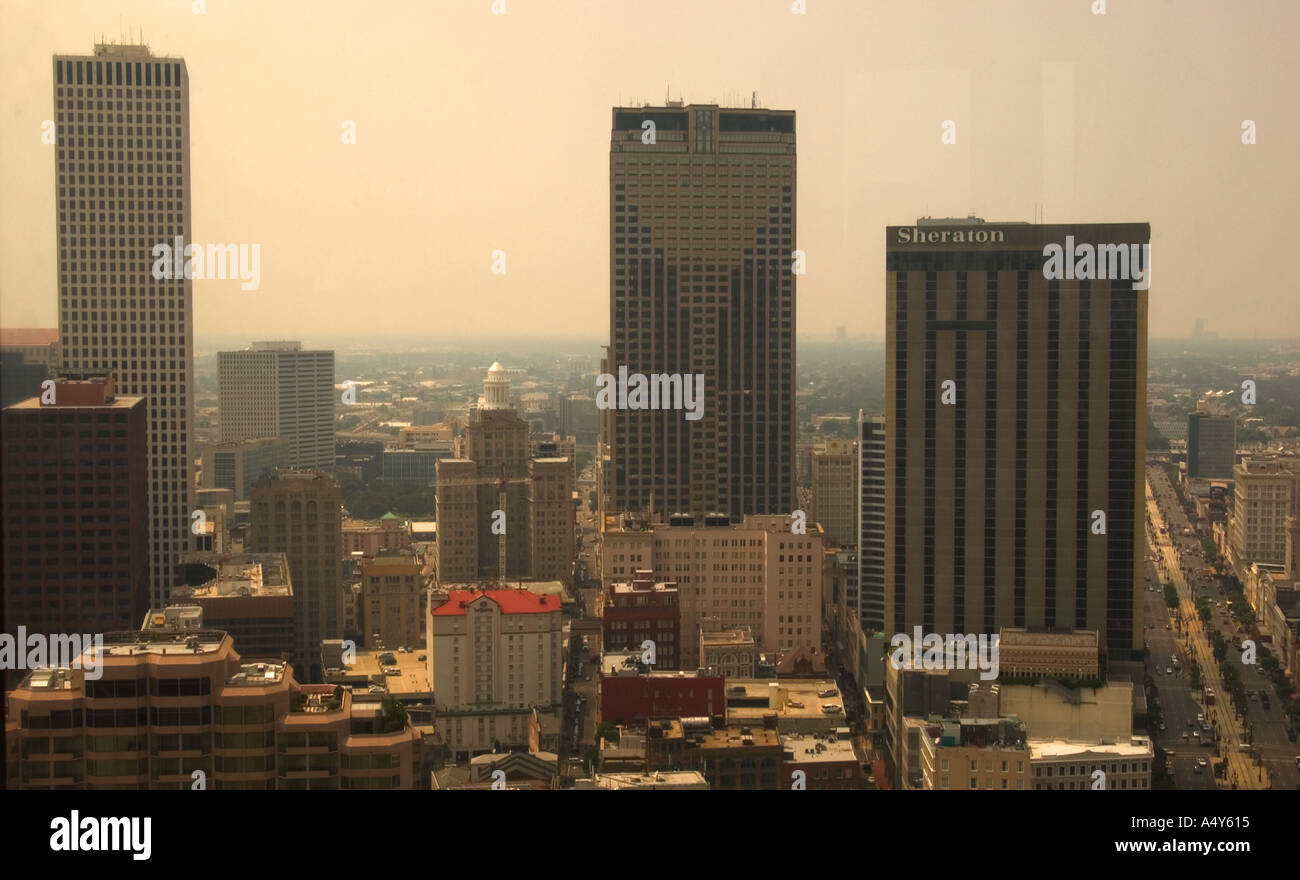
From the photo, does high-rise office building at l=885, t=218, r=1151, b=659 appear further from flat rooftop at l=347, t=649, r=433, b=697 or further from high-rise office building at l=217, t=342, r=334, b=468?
high-rise office building at l=217, t=342, r=334, b=468

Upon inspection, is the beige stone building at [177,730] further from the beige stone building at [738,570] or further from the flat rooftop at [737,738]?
the beige stone building at [738,570]

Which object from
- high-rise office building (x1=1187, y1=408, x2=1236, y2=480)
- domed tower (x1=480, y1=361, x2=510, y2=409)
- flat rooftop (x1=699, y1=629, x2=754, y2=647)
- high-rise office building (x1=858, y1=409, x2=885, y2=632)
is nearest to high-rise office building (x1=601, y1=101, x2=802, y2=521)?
high-rise office building (x1=858, y1=409, x2=885, y2=632)

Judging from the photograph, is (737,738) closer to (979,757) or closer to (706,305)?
(979,757)

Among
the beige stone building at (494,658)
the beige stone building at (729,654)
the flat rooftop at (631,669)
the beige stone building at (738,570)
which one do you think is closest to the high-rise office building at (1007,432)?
the beige stone building at (738,570)

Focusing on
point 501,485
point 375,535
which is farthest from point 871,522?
point 375,535

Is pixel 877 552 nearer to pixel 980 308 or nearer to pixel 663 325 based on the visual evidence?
pixel 980 308
